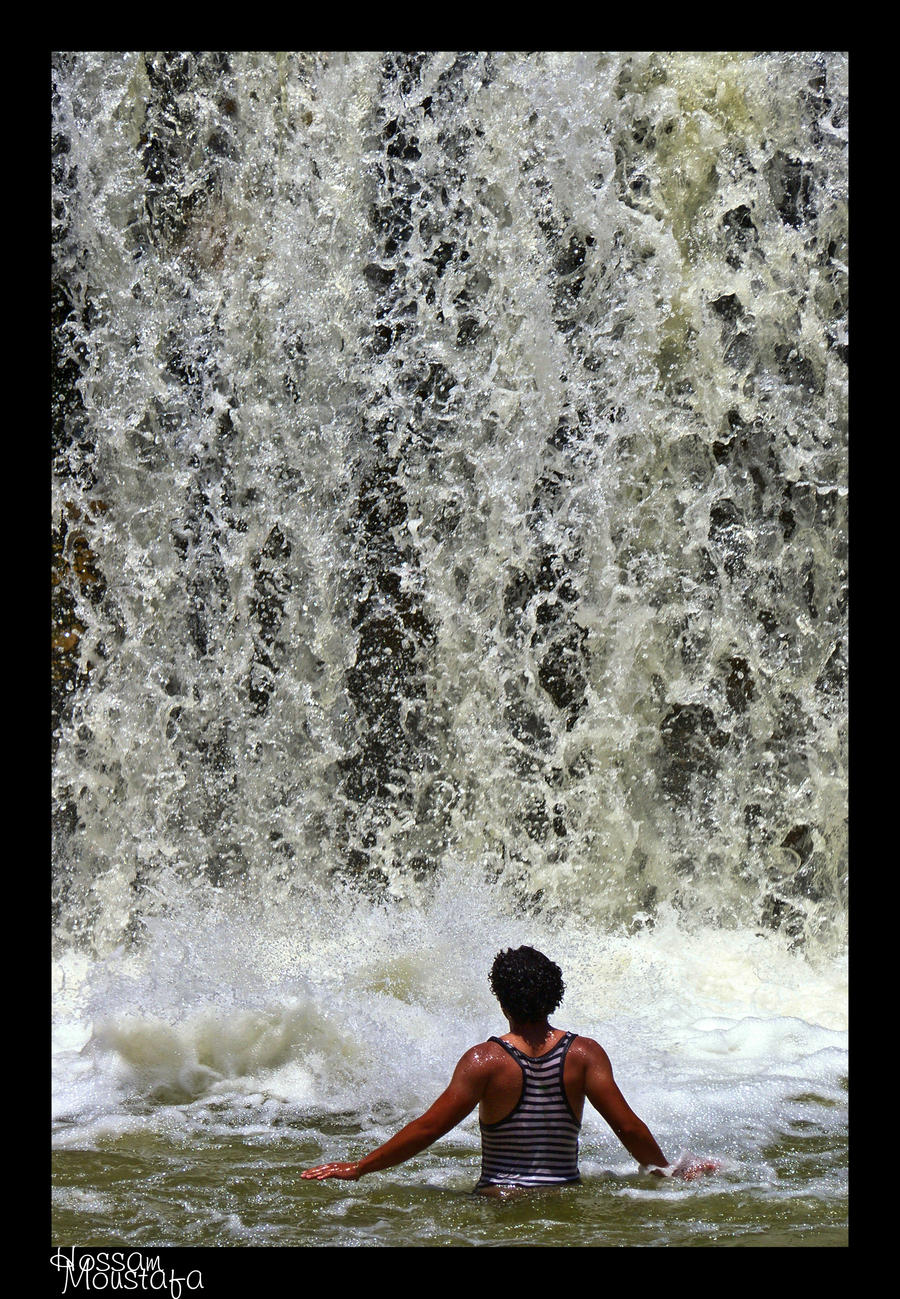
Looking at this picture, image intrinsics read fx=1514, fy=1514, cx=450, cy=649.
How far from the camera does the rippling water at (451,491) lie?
7141 mm

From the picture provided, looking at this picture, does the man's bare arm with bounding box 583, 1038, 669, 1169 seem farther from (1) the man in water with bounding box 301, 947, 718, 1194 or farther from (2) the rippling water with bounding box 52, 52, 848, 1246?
(2) the rippling water with bounding box 52, 52, 848, 1246

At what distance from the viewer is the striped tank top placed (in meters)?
3.56

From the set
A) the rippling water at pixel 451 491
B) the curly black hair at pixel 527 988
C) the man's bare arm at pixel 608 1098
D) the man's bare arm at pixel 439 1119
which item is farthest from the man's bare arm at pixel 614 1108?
the rippling water at pixel 451 491

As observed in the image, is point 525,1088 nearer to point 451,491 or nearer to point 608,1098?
point 608,1098

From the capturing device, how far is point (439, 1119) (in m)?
3.48

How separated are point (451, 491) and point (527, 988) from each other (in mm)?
4079

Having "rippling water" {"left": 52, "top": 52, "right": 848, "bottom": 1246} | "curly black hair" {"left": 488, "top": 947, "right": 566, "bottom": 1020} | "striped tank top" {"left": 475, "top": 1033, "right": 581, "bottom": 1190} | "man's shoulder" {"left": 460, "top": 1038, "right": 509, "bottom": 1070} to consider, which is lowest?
"striped tank top" {"left": 475, "top": 1033, "right": 581, "bottom": 1190}

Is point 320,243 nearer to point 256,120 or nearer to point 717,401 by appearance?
point 256,120

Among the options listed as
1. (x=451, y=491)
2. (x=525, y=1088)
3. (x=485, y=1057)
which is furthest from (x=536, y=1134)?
(x=451, y=491)

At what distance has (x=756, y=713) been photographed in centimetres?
719

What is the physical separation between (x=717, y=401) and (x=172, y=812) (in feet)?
10.7

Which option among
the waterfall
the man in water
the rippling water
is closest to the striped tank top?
the man in water

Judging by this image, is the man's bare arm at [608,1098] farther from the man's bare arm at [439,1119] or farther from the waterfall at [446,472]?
the waterfall at [446,472]

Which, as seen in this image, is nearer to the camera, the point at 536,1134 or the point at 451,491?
the point at 536,1134
